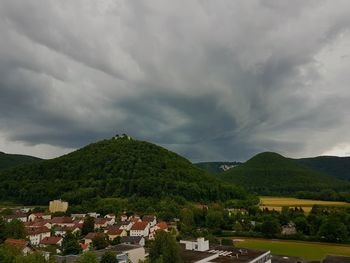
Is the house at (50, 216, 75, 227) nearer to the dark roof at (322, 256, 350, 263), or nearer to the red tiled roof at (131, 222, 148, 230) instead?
the red tiled roof at (131, 222, 148, 230)

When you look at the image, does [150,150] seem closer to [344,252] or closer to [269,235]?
[269,235]

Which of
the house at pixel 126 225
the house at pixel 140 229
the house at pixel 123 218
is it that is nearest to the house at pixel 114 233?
the house at pixel 140 229

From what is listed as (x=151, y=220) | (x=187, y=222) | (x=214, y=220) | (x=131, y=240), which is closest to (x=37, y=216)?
(x=151, y=220)

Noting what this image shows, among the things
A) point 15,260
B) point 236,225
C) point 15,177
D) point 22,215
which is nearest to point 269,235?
point 236,225

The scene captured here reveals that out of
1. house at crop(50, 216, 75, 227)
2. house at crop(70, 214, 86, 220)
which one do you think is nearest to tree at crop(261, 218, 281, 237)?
house at crop(50, 216, 75, 227)

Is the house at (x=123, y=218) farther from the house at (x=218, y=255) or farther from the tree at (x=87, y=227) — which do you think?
the house at (x=218, y=255)

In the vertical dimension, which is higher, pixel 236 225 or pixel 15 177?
pixel 15 177

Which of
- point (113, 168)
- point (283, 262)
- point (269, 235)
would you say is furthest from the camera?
point (113, 168)
